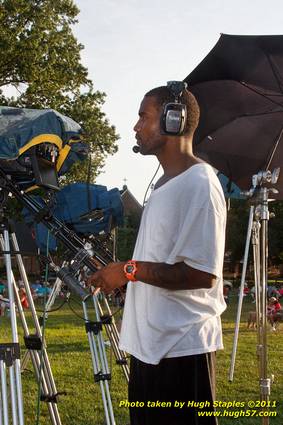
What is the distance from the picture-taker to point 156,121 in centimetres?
244

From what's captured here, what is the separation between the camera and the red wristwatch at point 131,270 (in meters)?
2.22

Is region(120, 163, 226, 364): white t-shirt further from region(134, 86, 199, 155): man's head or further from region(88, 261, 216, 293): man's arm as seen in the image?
region(134, 86, 199, 155): man's head

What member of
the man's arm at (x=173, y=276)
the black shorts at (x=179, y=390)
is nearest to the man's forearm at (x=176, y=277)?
the man's arm at (x=173, y=276)

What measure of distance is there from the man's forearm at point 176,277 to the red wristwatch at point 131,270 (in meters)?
0.05

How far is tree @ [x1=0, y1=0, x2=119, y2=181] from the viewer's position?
24.2m

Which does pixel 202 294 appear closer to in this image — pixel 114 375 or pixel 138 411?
pixel 138 411

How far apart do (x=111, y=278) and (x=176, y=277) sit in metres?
0.32

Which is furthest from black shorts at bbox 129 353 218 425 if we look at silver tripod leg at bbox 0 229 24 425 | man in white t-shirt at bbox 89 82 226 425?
silver tripod leg at bbox 0 229 24 425

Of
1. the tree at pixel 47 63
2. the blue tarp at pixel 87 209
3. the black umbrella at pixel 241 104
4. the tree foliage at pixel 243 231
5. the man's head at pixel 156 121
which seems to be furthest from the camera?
the tree foliage at pixel 243 231

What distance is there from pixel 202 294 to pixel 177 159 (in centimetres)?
60

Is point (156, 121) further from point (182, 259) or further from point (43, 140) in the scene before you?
point (43, 140)

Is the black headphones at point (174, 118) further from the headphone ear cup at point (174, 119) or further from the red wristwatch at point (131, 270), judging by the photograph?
the red wristwatch at point (131, 270)

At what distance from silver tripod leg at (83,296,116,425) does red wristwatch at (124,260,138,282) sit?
2.31 m

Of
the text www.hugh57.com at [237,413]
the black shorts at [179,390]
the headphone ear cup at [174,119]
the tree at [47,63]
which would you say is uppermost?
the tree at [47,63]
